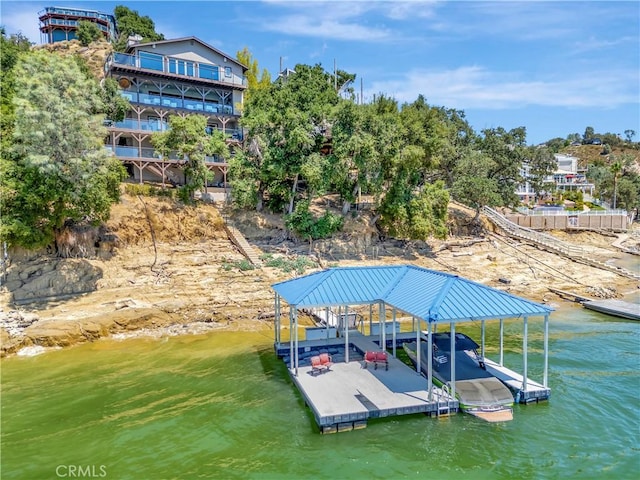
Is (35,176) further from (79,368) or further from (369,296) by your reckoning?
(369,296)

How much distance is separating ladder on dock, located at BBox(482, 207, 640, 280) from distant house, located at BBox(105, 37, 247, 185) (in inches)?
1104

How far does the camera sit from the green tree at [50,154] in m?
22.6

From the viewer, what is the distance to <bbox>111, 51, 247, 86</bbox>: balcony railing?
1571 inches

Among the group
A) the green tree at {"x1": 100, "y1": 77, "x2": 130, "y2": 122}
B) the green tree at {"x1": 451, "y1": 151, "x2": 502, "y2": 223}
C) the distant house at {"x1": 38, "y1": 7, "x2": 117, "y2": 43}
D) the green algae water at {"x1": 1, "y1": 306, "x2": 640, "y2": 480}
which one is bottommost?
the green algae water at {"x1": 1, "y1": 306, "x2": 640, "y2": 480}

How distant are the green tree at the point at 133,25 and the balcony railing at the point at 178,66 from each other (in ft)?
113

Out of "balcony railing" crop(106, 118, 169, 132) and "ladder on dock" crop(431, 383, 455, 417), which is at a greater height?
"balcony railing" crop(106, 118, 169, 132)

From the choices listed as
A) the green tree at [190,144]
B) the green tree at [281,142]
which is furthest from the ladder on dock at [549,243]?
the green tree at [190,144]

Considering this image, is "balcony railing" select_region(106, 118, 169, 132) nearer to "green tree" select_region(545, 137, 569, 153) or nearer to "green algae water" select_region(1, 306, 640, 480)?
"green algae water" select_region(1, 306, 640, 480)

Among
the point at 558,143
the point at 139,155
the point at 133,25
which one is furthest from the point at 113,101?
the point at 558,143

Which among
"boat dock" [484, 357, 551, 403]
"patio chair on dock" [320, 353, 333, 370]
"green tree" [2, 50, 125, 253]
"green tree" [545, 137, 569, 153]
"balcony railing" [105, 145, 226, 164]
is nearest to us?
"boat dock" [484, 357, 551, 403]

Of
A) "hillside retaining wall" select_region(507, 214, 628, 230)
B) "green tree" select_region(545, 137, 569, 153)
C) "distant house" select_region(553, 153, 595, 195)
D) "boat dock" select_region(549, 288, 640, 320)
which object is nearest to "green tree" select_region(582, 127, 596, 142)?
"green tree" select_region(545, 137, 569, 153)

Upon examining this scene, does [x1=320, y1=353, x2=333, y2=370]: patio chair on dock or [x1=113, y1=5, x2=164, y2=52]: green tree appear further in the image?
[x1=113, y1=5, x2=164, y2=52]: green tree

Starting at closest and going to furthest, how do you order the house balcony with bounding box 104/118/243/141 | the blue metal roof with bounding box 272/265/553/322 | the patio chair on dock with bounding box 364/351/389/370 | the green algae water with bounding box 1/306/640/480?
1. the green algae water with bounding box 1/306/640/480
2. the blue metal roof with bounding box 272/265/553/322
3. the patio chair on dock with bounding box 364/351/389/370
4. the house balcony with bounding box 104/118/243/141

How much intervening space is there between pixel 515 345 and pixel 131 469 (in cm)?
1731
